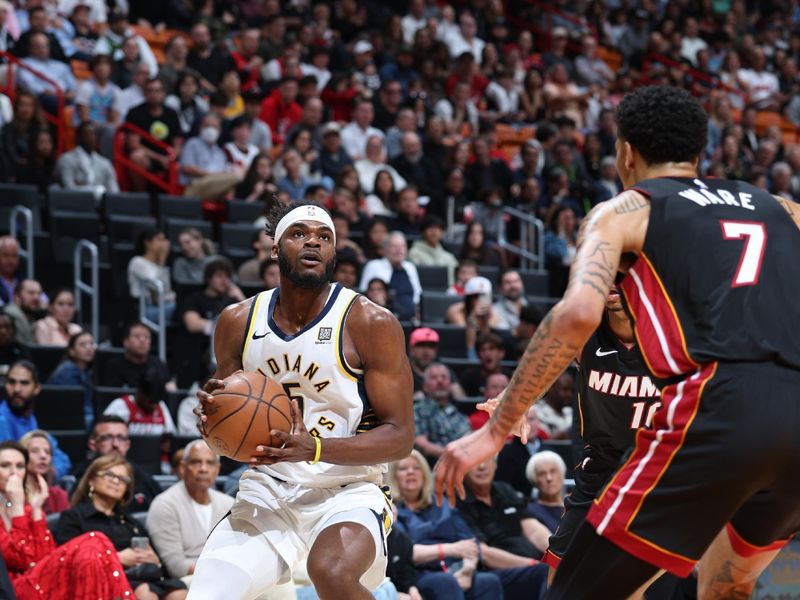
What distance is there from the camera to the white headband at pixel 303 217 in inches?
223

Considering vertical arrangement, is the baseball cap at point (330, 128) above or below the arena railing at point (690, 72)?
below

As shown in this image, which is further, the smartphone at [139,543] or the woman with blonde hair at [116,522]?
the smartphone at [139,543]

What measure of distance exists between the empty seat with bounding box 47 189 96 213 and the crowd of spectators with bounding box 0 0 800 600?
0.44 meters

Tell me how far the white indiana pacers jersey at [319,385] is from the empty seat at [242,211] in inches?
330

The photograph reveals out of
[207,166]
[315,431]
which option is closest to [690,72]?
[207,166]

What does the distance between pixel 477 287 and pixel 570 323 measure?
9.26 metres

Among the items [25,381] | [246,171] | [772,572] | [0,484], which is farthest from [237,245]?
[772,572]

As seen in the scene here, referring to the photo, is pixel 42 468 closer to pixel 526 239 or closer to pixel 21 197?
pixel 21 197

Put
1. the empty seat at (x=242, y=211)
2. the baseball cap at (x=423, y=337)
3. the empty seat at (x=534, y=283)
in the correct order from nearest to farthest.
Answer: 1. the baseball cap at (x=423, y=337)
2. the empty seat at (x=242, y=211)
3. the empty seat at (x=534, y=283)

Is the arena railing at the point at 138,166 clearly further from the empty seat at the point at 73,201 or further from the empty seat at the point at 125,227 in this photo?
the empty seat at the point at 125,227

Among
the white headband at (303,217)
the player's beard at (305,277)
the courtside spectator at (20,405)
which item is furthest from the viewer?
the courtside spectator at (20,405)

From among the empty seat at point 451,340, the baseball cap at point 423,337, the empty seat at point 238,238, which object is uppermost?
the empty seat at point 238,238

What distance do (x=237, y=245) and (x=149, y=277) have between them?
4.46 ft

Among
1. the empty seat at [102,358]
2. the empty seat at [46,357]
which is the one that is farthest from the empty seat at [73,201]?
the empty seat at [46,357]
